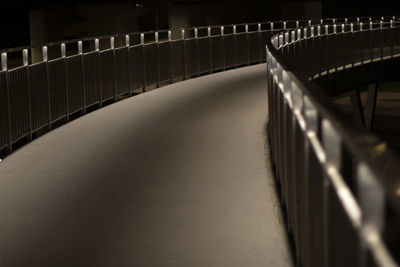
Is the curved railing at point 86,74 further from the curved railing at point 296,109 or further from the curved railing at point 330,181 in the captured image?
the curved railing at point 330,181

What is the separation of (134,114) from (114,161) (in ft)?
16.9

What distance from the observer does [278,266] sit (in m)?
6.96

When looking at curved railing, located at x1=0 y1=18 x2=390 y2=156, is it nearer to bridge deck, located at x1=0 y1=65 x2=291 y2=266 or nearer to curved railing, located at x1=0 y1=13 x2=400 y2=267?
curved railing, located at x1=0 y1=13 x2=400 y2=267

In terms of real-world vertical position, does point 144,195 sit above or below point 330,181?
below

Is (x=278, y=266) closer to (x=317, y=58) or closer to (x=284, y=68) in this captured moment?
(x=284, y=68)

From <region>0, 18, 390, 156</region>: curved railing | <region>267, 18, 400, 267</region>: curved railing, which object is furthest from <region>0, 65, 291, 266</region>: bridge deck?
<region>267, 18, 400, 267</region>: curved railing

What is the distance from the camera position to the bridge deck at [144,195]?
7.47 metres

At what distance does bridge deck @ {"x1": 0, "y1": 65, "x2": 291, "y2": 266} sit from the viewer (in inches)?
294

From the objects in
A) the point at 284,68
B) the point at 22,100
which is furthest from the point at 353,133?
the point at 22,100

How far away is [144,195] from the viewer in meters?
9.62


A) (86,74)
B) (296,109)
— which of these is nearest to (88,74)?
(86,74)

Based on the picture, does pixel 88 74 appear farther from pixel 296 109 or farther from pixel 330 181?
pixel 330 181

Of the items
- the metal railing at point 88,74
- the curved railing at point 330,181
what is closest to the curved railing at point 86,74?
the metal railing at point 88,74

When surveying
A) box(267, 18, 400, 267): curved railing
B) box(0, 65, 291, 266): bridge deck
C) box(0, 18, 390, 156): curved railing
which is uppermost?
box(267, 18, 400, 267): curved railing
